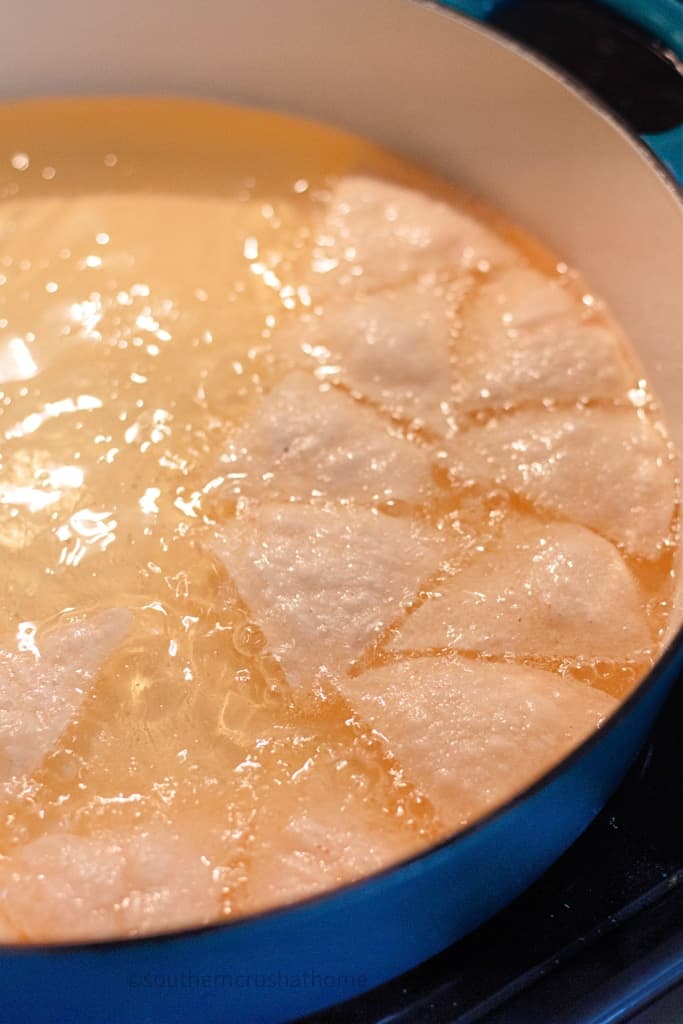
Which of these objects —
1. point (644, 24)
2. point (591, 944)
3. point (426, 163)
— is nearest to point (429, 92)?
point (426, 163)

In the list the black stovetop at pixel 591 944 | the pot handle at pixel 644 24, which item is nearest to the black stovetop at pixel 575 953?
the black stovetop at pixel 591 944

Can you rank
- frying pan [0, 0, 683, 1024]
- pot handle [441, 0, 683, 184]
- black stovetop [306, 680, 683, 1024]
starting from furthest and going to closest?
pot handle [441, 0, 683, 184]
black stovetop [306, 680, 683, 1024]
frying pan [0, 0, 683, 1024]

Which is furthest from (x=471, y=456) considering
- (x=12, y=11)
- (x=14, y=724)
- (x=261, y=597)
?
(x=12, y=11)

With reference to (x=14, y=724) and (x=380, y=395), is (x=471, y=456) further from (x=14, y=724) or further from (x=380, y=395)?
(x=14, y=724)

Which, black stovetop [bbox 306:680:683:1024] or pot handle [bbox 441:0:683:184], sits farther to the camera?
pot handle [bbox 441:0:683:184]

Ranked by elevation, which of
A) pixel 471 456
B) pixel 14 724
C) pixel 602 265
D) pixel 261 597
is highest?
pixel 602 265

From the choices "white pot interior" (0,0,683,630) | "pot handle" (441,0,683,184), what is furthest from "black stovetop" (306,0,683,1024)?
"pot handle" (441,0,683,184)

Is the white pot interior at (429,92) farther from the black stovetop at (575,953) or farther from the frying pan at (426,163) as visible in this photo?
the black stovetop at (575,953)

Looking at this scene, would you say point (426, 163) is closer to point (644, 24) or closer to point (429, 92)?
point (429, 92)

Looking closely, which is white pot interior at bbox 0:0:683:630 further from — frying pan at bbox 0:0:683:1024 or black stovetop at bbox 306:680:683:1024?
black stovetop at bbox 306:680:683:1024
